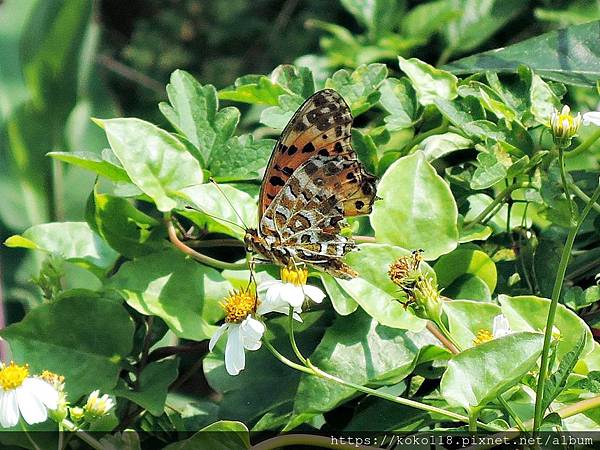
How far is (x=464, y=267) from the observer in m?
0.80

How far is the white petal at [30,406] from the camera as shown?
0.74 meters

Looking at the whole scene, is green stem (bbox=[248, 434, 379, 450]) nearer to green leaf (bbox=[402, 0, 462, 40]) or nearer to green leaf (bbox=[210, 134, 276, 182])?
green leaf (bbox=[210, 134, 276, 182])

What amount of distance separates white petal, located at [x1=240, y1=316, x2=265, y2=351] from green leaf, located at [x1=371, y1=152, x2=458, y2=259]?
0.15 metres

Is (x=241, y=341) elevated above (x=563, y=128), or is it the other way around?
(x=563, y=128)

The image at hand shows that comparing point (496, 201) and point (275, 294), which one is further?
point (496, 201)

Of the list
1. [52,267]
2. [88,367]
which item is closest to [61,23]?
[52,267]

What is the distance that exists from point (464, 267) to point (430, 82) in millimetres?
208

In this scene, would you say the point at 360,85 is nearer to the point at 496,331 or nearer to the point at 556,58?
the point at 556,58

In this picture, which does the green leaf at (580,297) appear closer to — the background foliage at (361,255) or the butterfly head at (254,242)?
the background foliage at (361,255)

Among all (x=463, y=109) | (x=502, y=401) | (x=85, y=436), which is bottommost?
(x=85, y=436)

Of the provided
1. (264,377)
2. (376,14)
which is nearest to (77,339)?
(264,377)

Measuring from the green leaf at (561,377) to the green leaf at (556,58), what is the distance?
35 cm

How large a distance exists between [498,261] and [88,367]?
1.32ft

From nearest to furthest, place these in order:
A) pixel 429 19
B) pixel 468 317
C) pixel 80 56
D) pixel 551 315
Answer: pixel 551 315 < pixel 468 317 < pixel 80 56 < pixel 429 19
